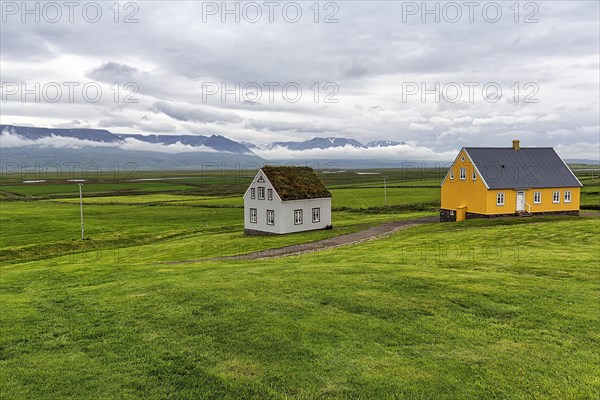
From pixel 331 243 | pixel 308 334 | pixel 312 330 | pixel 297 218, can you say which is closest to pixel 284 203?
pixel 297 218

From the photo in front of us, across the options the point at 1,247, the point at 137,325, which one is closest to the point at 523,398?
the point at 137,325

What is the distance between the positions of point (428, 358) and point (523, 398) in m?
2.55

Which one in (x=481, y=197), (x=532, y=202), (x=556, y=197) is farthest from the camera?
(x=556, y=197)

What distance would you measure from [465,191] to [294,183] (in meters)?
21.3

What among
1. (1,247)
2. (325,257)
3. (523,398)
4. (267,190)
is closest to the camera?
(523,398)

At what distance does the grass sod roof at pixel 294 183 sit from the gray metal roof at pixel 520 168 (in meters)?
19.3

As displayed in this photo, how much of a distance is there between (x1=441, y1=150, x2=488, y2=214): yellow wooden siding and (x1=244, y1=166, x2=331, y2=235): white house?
636 inches

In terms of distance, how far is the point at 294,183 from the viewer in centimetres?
5478

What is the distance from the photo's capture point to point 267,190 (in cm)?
5347

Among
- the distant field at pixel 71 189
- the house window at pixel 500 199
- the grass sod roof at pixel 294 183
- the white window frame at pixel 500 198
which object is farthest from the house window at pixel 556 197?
the distant field at pixel 71 189

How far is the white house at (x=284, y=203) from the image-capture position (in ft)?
171

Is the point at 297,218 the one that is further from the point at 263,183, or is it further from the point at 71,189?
the point at 71,189

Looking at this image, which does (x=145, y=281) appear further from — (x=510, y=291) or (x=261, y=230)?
(x=261, y=230)

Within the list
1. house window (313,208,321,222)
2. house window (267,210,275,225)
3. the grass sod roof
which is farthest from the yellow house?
house window (267,210,275,225)
